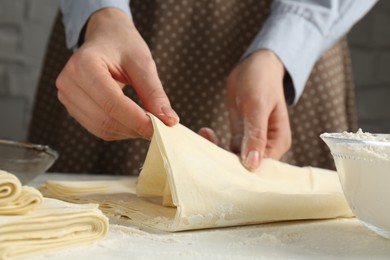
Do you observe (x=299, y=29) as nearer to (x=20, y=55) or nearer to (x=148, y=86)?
(x=148, y=86)

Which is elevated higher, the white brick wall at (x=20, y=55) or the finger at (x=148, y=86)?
the finger at (x=148, y=86)

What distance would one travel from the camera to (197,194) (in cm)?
63

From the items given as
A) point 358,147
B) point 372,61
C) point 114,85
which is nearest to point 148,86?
point 114,85

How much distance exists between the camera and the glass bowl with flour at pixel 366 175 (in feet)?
1.83

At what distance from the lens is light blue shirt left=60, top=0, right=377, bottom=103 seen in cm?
105

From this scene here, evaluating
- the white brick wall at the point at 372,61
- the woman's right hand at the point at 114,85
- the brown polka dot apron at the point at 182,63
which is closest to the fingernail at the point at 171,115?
the woman's right hand at the point at 114,85

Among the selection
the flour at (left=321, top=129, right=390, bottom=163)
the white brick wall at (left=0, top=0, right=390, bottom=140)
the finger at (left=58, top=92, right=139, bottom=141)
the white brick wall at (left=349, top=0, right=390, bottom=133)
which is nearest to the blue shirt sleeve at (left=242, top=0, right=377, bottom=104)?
the finger at (left=58, top=92, right=139, bottom=141)

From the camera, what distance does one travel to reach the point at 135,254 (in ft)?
1.72

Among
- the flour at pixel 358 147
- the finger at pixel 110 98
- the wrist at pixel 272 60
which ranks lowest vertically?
the finger at pixel 110 98

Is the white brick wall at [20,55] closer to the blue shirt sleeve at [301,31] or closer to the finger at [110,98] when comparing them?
the blue shirt sleeve at [301,31]

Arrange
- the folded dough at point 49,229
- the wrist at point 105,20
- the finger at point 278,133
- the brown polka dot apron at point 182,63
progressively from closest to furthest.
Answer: the folded dough at point 49,229, the wrist at point 105,20, the finger at point 278,133, the brown polka dot apron at point 182,63

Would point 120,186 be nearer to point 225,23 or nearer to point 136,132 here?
point 136,132

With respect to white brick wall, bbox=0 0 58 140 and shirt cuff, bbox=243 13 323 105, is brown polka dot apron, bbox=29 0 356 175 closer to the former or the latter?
shirt cuff, bbox=243 13 323 105

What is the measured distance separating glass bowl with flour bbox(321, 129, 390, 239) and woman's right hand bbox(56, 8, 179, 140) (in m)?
0.18
